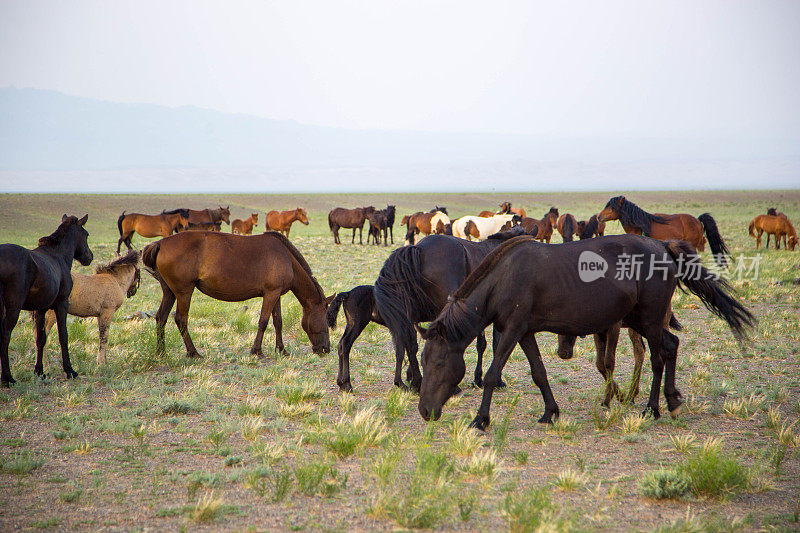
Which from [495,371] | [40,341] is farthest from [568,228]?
[40,341]

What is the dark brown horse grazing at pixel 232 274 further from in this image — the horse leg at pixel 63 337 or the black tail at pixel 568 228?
the black tail at pixel 568 228

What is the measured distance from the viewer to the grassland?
165 inches

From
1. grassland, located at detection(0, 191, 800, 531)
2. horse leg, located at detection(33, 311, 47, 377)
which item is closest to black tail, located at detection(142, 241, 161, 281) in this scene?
grassland, located at detection(0, 191, 800, 531)

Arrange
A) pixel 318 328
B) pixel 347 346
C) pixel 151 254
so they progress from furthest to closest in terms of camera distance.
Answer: pixel 318 328, pixel 151 254, pixel 347 346

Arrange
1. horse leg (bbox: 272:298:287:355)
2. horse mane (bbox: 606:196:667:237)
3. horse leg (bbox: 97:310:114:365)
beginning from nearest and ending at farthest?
horse leg (bbox: 97:310:114:365), horse leg (bbox: 272:298:287:355), horse mane (bbox: 606:196:667:237)

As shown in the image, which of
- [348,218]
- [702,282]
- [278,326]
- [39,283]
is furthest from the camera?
[348,218]

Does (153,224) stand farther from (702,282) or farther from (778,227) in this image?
(778,227)

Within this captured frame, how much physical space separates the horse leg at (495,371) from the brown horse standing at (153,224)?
86.0 feet

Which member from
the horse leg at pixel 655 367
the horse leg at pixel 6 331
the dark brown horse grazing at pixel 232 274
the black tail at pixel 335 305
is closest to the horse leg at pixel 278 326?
the dark brown horse grazing at pixel 232 274

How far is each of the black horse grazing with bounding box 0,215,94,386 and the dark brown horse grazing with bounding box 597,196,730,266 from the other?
1173 cm

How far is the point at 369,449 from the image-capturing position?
220 inches

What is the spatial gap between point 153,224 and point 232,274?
2308cm

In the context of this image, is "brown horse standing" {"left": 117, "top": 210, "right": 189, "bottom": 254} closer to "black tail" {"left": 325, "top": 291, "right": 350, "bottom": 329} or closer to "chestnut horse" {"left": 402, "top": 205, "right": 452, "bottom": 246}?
"chestnut horse" {"left": 402, "top": 205, "right": 452, "bottom": 246}

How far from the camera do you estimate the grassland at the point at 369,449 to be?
4.18 metres
